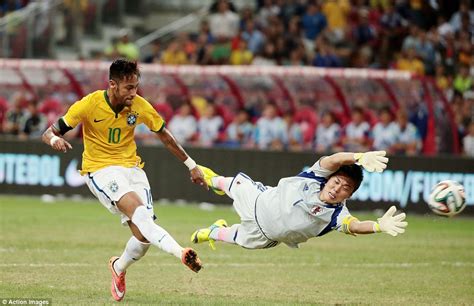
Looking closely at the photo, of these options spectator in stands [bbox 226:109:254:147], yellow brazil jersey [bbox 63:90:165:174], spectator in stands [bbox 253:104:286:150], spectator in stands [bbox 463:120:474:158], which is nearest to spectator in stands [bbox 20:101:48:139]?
spectator in stands [bbox 226:109:254:147]

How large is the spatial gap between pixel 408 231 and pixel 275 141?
4434 millimetres

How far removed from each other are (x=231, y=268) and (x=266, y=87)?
32.3 feet

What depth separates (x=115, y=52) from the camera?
2631cm

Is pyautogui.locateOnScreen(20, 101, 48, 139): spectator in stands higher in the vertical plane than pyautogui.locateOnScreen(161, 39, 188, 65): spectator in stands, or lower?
lower

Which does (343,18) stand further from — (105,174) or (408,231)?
(105,174)

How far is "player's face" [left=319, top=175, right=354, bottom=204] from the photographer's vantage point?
33.9 feet

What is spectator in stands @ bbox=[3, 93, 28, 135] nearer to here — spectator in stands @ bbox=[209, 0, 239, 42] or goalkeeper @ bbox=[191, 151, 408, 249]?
spectator in stands @ bbox=[209, 0, 239, 42]

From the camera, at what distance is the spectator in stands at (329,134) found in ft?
73.4

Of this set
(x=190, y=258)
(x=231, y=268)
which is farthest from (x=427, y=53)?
(x=190, y=258)

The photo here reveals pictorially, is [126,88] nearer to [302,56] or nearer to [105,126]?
[105,126]

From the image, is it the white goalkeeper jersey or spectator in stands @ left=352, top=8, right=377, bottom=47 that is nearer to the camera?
the white goalkeeper jersey

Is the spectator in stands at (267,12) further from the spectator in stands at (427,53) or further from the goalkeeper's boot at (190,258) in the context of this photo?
the goalkeeper's boot at (190,258)

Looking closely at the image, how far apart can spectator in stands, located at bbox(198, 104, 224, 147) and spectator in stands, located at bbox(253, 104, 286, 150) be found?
2.64ft

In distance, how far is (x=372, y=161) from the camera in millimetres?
9914
